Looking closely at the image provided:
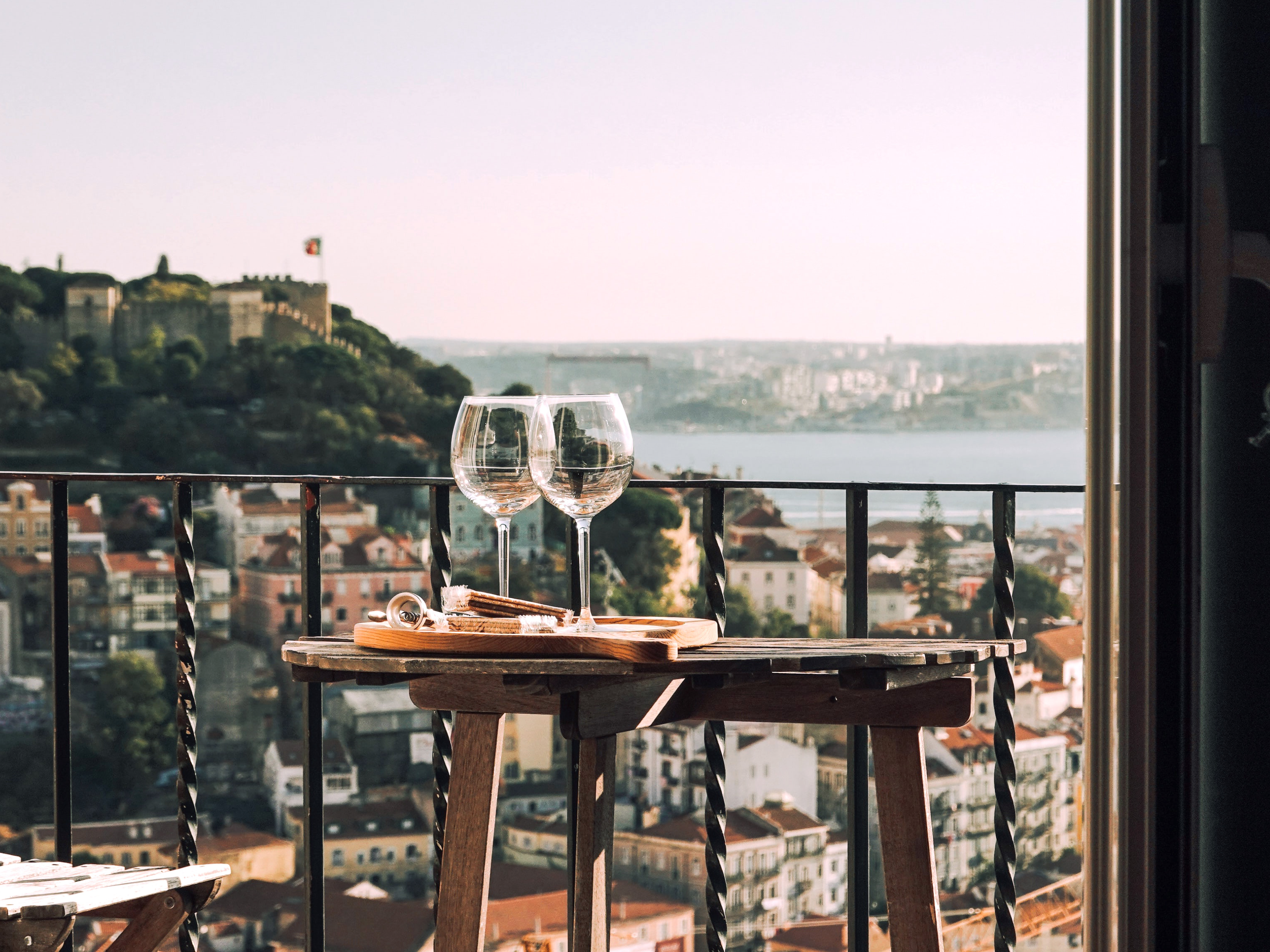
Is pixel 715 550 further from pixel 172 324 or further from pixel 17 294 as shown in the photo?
pixel 17 294

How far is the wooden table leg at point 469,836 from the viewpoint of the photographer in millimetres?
1439

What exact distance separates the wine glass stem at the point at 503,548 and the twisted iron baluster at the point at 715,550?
467mm

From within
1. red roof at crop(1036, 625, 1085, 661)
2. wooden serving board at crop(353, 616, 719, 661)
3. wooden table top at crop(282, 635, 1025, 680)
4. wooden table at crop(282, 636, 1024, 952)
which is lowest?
red roof at crop(1036, 625, 1085, 661)

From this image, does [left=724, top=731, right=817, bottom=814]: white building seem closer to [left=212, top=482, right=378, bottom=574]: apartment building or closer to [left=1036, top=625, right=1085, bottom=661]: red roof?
[left=1036, top=625, right=1085, bottom=661]: red roof

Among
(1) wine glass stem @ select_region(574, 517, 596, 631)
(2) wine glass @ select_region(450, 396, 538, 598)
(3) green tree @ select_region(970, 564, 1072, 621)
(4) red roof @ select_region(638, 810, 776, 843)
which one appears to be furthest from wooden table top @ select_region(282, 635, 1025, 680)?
(3) green tree @ select_region(970, 564, 1072, 621)

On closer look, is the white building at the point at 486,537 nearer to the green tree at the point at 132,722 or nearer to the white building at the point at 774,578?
the white building at the point at 774,578

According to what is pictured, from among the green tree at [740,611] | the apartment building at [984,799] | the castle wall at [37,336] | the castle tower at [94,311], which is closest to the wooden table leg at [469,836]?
the apartment building at [984,799]

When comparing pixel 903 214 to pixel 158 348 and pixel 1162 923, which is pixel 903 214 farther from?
pixel 1162 923

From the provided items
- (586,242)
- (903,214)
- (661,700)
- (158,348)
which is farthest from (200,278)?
(661,700)

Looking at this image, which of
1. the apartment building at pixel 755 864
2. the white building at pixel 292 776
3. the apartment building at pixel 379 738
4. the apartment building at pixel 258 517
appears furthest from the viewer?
the apartment building at pixel 258 517

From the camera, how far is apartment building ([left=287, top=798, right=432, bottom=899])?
2730 centimetres

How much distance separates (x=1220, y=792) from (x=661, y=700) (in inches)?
22.6

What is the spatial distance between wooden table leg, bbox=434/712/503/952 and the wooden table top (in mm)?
213

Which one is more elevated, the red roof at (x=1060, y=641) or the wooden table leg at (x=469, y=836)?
the wooden table leg at (x=469, y=836)
